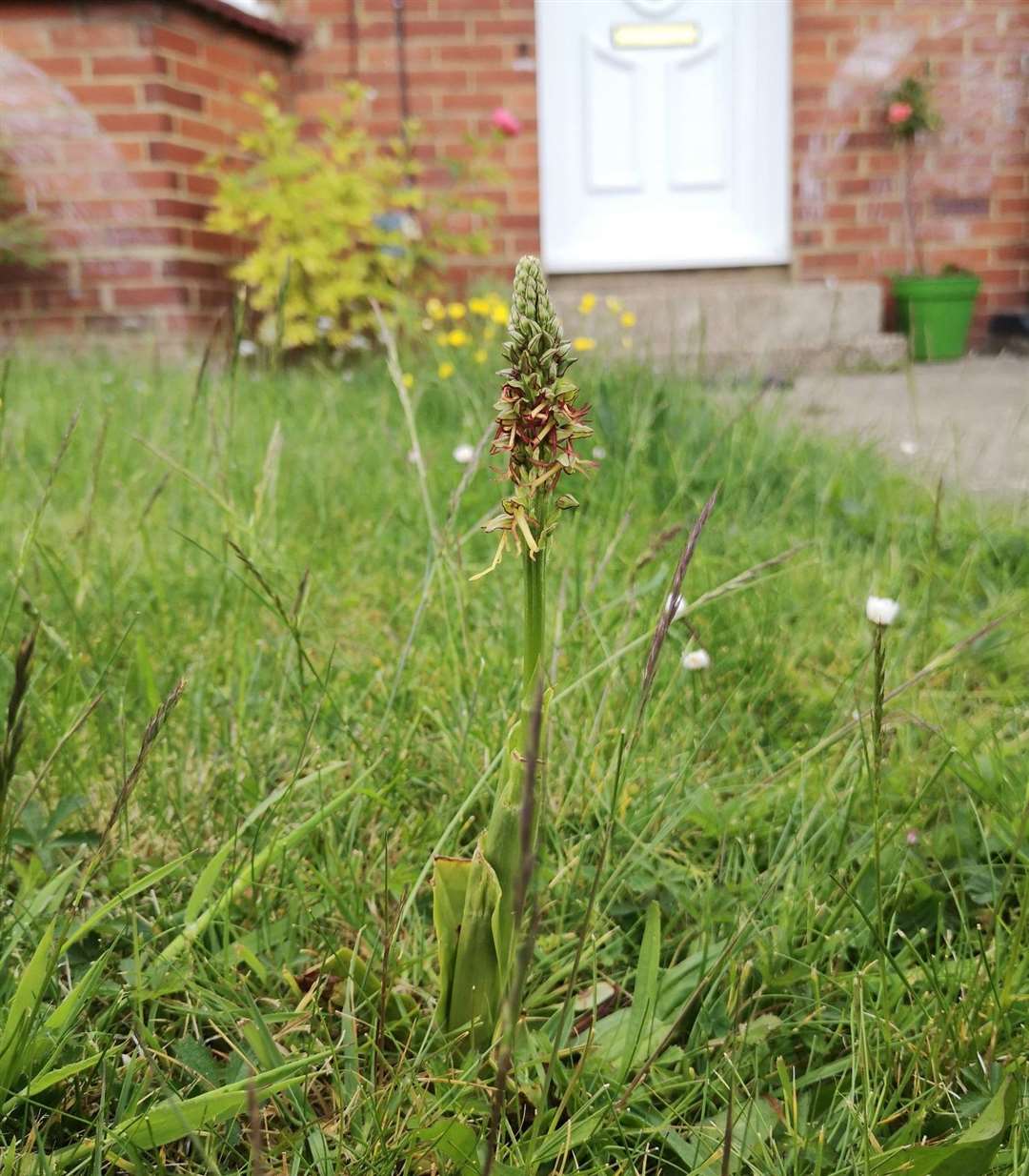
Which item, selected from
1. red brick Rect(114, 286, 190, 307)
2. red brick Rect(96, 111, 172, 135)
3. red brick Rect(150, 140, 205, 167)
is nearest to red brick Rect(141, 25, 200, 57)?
red brick Rect(96, 111, 172, 135)

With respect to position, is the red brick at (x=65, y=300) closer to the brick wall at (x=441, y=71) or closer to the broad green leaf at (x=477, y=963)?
the brick wall at (x=441, y=71)

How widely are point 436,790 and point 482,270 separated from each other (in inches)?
190

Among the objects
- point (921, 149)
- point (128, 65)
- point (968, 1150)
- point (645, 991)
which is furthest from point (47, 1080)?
point (921, 149)

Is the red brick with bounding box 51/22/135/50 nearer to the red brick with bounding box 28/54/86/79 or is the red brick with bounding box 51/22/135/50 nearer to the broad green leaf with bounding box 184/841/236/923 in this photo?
the red brick with bounding box 28/54/86/79

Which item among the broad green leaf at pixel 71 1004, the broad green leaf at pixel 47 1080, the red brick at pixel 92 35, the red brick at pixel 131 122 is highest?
the red brick at pixel 92 35

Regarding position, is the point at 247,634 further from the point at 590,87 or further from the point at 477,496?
the point at 590,87

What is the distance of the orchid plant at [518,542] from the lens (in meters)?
0.57

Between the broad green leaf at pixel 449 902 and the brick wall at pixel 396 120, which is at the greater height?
the brick wall at pixel 396 120

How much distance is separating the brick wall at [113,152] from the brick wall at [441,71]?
2.27 ft

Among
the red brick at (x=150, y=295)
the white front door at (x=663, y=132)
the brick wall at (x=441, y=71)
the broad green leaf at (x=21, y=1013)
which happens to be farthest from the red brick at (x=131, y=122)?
the broad green leaf at (x=21, y=1013)

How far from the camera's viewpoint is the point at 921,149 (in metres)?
5.61

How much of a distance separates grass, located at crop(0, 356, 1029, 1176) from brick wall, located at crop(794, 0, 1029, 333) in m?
4.42

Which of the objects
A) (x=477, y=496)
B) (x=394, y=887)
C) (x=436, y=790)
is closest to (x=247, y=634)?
(x=436, y=790)

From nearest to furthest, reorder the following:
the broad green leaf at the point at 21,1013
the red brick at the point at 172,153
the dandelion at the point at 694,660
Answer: the broad green leaf at the point at 21,1013, the dandelion at the point at 694,660, the red brick at the point at 172,153
